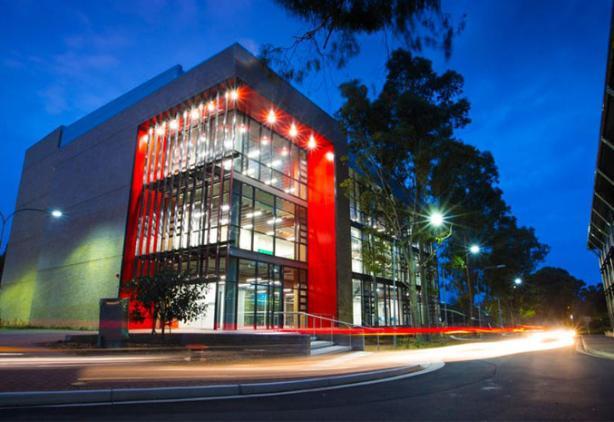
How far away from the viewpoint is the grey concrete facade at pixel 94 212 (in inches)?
898

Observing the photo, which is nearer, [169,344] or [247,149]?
[169,344]

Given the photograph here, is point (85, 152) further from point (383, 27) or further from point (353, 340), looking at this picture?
point (383, 27)

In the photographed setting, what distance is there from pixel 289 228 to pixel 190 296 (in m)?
10.8

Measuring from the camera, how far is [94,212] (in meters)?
26.1

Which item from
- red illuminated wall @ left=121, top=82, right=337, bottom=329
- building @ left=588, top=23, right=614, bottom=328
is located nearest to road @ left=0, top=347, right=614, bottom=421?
building @ left=588, top=23, right=614, bottom=328

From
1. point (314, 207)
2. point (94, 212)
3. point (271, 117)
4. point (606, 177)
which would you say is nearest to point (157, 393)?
point (271, 117)

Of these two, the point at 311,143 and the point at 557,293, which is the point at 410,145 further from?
the point at 557,293

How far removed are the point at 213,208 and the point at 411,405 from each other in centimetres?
1701

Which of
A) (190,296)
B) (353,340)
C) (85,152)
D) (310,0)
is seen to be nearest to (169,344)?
(190,296)

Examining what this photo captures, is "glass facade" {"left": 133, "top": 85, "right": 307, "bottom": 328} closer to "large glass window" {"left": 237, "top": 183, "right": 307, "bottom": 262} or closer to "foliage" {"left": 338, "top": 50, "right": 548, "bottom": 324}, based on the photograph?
"large glass window" {"left": 237, "top": 183, "right": 307, "bottom": 262}

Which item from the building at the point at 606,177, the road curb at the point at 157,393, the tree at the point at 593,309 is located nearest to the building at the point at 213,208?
the building at the point at 606,177

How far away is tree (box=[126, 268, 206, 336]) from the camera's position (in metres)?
14.2

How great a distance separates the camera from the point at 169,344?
515 inches

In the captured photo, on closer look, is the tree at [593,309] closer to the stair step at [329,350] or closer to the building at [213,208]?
the building at [213,208]
